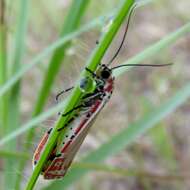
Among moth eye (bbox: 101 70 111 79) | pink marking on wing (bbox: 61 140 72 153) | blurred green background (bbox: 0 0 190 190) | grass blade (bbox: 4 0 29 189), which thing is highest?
blurred green background (bbox: 0 0 190 190)

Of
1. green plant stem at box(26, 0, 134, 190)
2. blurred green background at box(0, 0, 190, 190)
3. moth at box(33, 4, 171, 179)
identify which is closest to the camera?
green plant stem at box(26, 0, 134, 190)

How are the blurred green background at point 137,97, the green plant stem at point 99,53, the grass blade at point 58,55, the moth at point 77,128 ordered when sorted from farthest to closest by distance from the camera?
the blurred green background at point 137,97 → the grass blade at point 58,55 → the moth at point 77,128 → the green plant stem at point 99,53

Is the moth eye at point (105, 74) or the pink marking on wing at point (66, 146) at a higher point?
the moth eye at point (105, 74)

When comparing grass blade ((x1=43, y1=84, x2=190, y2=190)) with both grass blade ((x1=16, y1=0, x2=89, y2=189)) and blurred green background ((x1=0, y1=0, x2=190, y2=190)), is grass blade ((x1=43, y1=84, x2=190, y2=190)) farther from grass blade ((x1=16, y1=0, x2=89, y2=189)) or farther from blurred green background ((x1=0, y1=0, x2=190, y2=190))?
blurred green background ((x1=0, y1=0, x2=190, y2=190))

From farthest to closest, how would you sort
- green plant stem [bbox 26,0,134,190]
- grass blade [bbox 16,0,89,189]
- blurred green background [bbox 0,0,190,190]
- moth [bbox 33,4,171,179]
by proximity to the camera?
1. blurred green background [bbox 0,0,190,190]
2. grass blade [bbox 16,0,89,189]
3. moth [bbox 33,4,171,179]
4. green plant stem [bbox 26,0,134,190]

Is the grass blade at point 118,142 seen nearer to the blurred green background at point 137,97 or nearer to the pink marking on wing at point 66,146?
the blurred green background at point 137,97

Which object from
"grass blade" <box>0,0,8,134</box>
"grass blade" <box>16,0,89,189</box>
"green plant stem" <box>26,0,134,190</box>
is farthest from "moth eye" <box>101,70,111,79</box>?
"grass blade" <box>0,0,8,134</box>

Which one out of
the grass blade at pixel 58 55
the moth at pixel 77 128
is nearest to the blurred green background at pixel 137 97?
the grass blade at pixel 58 55

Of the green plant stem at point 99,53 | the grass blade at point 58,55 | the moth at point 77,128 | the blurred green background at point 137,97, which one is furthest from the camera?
the blurred green background at point 137,97

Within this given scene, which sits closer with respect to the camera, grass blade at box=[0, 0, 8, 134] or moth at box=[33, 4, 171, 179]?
moth at box=[33, 4, 171, 179]

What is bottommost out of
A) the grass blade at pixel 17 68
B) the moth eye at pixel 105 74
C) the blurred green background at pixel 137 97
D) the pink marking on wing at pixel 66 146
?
the pink marking on wing at pixel 66 146

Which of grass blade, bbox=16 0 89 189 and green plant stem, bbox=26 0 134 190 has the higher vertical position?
grass blade, bbox=16 0 89 189

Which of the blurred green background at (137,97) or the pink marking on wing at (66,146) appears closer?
the pink marking on wing at (66,146)
